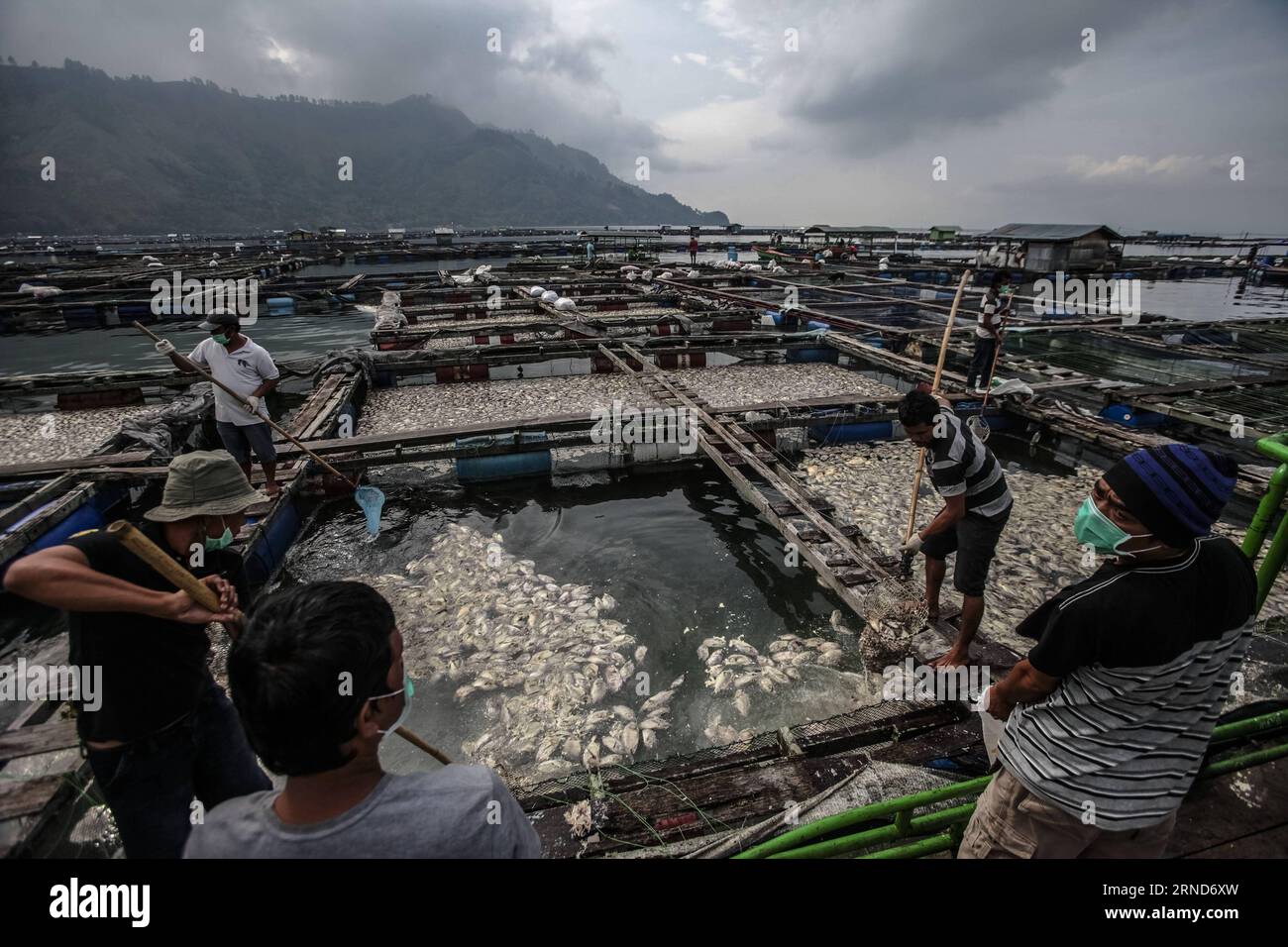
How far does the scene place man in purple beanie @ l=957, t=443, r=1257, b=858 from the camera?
1.84m

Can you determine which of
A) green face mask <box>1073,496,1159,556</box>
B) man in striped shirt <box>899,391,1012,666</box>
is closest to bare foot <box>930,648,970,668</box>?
man in striped shirt <box>899,391,1012,666</box>

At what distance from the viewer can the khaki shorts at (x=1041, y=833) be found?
2201 mm

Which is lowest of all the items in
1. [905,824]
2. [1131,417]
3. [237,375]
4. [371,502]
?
[905,824]

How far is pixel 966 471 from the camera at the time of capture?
425cm

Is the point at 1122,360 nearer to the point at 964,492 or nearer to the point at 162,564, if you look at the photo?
the point at 964,492

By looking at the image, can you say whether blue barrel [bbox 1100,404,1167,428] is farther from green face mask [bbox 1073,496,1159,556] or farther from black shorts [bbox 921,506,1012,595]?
green face mask [bbox 1073,496,1159,556]

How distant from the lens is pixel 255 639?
1.44m

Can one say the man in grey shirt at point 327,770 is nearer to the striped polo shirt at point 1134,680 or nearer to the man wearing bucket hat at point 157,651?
the man wearing bucket hat at point 157,651

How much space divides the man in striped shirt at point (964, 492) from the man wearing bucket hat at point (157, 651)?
4328 millimetres

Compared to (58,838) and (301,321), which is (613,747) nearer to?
(58,838)

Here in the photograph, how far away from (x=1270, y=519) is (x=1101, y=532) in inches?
77.1

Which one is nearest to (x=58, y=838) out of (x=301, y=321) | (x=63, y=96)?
(x=301, y=321)

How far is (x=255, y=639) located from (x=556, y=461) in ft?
27.6

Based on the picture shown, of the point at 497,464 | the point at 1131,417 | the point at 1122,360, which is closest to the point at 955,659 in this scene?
the point at 497,464
